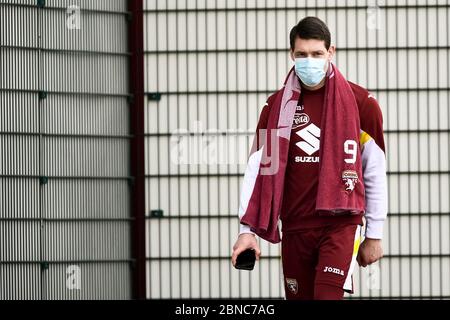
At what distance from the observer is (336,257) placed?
663 cm

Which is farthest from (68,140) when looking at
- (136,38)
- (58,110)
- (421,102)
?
(421,102)

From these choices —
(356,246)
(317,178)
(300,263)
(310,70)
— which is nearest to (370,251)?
(356,246)

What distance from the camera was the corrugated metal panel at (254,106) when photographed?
10.9 m

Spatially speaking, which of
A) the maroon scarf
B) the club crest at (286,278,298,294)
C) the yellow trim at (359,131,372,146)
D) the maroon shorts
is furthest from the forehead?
the club crest at (286,278,298,294)

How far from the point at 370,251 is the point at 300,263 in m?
0.37

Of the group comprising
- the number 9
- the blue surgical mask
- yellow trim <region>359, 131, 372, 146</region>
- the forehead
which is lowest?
the number 9

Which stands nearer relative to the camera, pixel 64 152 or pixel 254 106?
pixel 64 152

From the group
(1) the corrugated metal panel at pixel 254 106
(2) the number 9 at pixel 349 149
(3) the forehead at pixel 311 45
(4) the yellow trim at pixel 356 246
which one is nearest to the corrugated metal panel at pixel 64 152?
(1) the corrugated metal panel at pixel 254 106

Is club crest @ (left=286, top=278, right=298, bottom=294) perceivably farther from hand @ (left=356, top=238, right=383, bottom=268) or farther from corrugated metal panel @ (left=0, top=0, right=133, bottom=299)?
corrugated metal panel @ (left=0, top=0, right=133, bottom=299)

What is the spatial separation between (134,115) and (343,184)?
4576 mm

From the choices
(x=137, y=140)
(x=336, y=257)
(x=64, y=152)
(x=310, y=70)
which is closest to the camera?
(x=336, y=257)

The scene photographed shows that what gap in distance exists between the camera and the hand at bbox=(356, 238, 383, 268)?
267 inches

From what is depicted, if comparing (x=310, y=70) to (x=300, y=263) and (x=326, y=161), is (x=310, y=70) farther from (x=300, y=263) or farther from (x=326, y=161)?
(x=300, y=263)
